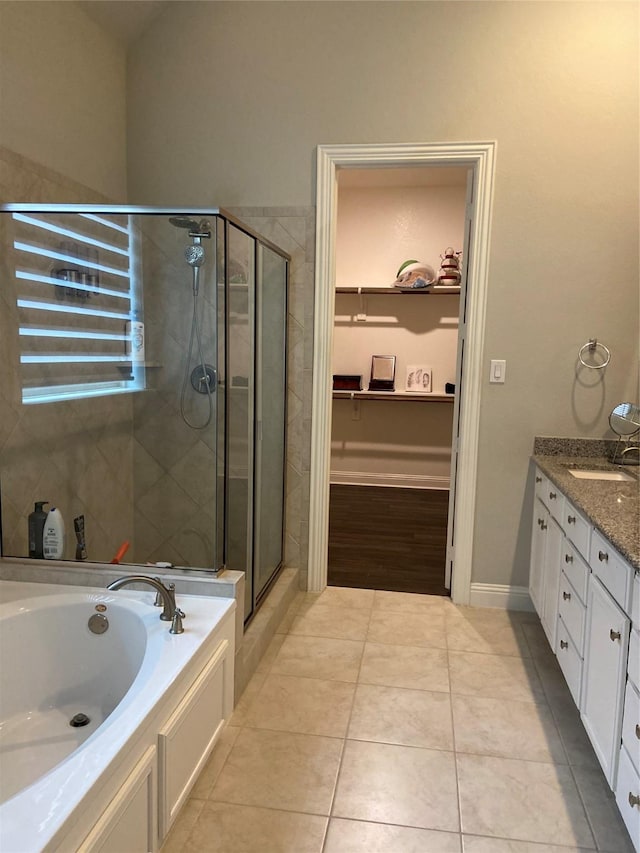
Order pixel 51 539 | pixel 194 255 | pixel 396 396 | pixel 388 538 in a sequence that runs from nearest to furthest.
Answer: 1. pixel 51 539
2. pixel 194 255
3. pixel 388 538
4. pixel 396 396

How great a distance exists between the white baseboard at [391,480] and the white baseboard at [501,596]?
2436mm

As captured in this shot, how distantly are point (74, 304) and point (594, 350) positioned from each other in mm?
2395

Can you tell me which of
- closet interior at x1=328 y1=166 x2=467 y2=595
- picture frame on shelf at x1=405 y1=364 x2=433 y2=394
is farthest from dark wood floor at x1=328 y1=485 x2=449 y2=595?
picture frame on shelf at x1=405 y1=364 x2=433 y2=394

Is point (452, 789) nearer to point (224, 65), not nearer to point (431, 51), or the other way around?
point (431, 51)

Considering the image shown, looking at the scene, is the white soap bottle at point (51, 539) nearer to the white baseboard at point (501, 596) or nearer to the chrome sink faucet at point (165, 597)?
the chrome sink faucet at point (165, 597)

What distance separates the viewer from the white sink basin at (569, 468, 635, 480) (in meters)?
2.63

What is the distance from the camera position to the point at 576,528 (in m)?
2.19

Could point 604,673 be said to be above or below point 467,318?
below

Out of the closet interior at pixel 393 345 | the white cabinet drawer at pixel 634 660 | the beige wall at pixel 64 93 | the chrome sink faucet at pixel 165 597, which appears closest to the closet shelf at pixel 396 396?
the closet interior at pixel 393 345

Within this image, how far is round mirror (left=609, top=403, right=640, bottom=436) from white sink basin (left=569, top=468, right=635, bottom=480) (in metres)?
0.24

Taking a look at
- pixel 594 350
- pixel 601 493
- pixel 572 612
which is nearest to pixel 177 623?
pixel 572 612

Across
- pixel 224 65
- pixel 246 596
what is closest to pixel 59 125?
pixel 224 65

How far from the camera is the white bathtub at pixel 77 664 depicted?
5.38 ft

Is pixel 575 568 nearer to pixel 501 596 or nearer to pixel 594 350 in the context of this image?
pixel 501 596
